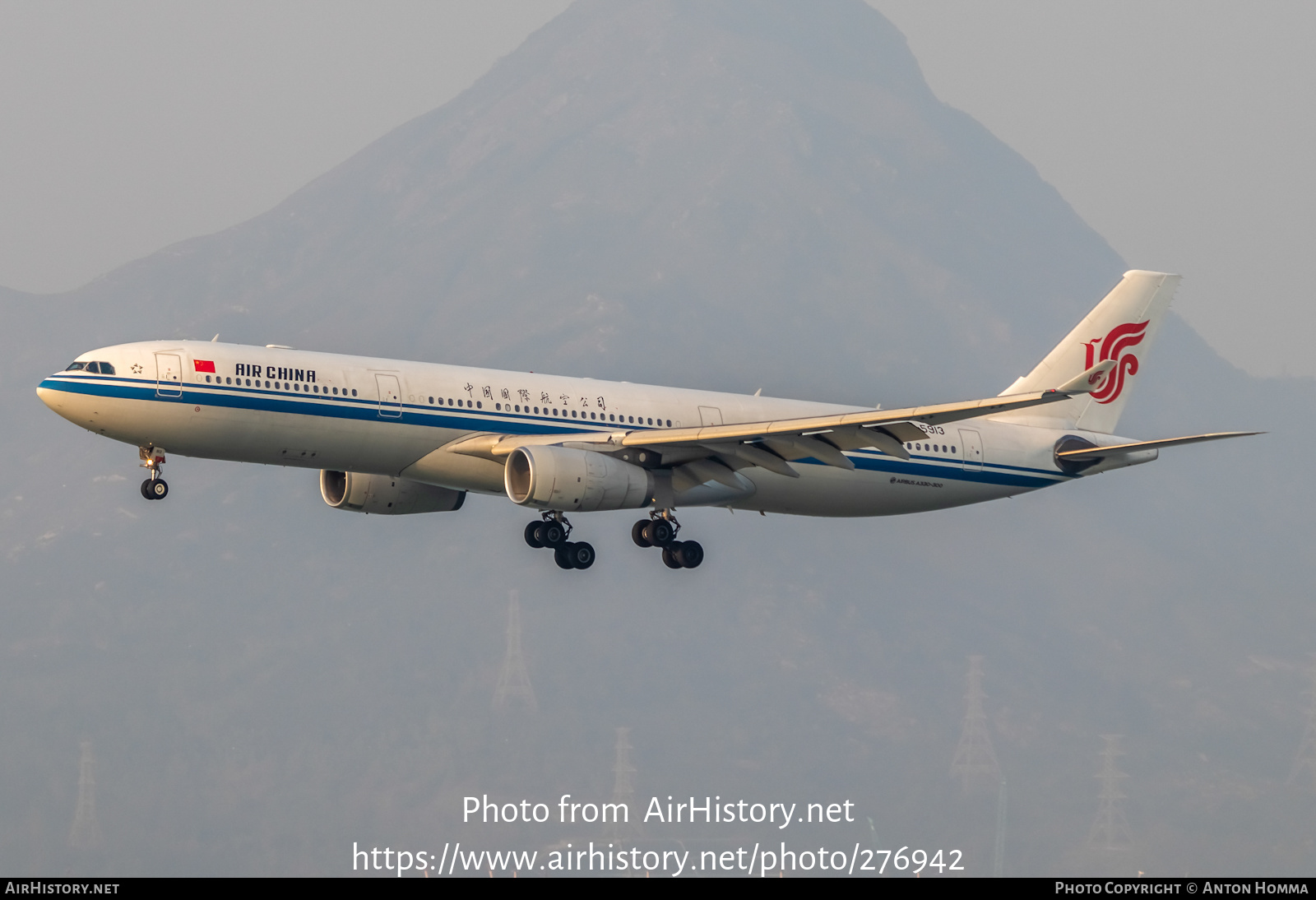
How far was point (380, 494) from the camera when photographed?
2250 inches

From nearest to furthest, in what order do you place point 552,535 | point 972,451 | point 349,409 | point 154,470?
point 154,470 → point 349,409 → point 552,535 → point 972,451

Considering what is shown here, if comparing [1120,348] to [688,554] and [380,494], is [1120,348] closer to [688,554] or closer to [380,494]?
[688,554]

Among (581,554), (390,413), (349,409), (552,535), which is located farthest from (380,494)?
(349,409)

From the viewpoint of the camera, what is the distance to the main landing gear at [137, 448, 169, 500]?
4953 cm

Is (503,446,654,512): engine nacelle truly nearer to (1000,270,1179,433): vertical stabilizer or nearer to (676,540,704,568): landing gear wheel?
(676,540,704,568): landing gear wheel

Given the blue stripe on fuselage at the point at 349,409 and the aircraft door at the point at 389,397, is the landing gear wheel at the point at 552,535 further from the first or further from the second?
the aircraft door at the point at 389,397

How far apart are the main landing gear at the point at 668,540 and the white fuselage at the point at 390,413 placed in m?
1.86

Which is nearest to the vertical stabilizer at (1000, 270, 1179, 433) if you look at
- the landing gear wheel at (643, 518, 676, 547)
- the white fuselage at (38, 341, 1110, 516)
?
the white fuselage at (38, 341, 1110, 516)

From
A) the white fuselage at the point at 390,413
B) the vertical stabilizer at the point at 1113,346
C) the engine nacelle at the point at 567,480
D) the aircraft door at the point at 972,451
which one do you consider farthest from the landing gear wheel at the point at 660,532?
the vertical stabilizer at the point at 1113,346

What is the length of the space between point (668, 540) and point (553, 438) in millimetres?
5772

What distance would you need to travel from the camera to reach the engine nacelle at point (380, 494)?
57.0m
